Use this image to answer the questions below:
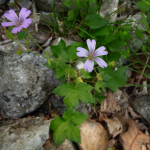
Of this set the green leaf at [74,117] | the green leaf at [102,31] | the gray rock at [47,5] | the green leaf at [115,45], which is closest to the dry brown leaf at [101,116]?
the green leaf at [74,117]

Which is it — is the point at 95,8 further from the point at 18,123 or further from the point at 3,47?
the point at 18,123

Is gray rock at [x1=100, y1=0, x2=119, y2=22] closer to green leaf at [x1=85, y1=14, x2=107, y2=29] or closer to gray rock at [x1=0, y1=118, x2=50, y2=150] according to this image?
green leaf at [x1=85, y1=14, x2=107, y2=29]

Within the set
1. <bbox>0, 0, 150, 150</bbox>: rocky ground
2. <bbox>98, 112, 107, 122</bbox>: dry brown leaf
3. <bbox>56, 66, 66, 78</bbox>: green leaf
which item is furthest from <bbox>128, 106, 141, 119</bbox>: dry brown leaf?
<bbox>56, 66, 66, 78</bbox>: green leaf

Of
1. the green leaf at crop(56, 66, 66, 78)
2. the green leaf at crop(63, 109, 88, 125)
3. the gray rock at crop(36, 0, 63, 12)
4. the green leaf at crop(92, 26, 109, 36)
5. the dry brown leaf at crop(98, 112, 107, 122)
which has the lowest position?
the dry brown leaf at crop(98, 112, 107, 122)

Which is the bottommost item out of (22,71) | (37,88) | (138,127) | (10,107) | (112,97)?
(138,127)

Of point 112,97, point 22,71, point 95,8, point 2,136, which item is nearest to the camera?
point 2,136

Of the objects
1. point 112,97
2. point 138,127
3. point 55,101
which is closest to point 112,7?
point 112,97
